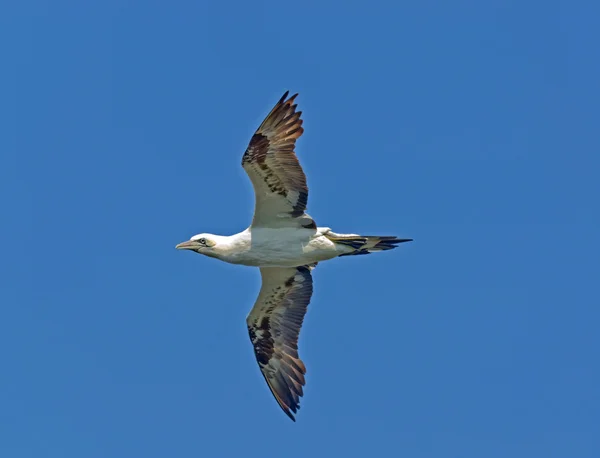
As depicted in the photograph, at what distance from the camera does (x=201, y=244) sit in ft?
84.7

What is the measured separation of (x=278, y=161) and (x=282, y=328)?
4.79 m

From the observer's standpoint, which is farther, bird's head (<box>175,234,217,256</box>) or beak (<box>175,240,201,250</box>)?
beak (<box>175,240,201,250</box>)

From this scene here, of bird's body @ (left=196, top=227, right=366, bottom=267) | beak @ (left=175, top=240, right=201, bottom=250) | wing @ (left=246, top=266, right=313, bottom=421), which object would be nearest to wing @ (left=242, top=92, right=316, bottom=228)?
bird's body @ (left=196, top=227, right=366, bottom=267)

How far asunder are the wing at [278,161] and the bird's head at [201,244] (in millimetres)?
1650

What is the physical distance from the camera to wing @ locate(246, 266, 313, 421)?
87.7 ft

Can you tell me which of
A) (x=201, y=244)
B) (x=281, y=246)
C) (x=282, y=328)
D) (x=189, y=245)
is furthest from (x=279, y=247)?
(x=282, y=328)

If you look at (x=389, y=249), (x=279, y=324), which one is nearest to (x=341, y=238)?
(x=389, y=249)

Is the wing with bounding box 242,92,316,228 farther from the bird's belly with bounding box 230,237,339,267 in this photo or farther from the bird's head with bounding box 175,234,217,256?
the bird's head with bounding box 175,234,217,256

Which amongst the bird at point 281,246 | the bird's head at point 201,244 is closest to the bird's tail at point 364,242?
the bird at point 281,246

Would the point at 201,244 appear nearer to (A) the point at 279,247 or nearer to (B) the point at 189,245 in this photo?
(B) the point at 189,245

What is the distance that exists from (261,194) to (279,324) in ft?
12.7

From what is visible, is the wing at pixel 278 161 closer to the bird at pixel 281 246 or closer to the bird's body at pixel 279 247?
the bird at pixel 281 246

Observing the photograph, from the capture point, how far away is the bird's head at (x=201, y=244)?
2569 cm

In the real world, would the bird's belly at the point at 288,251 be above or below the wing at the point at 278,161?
below
